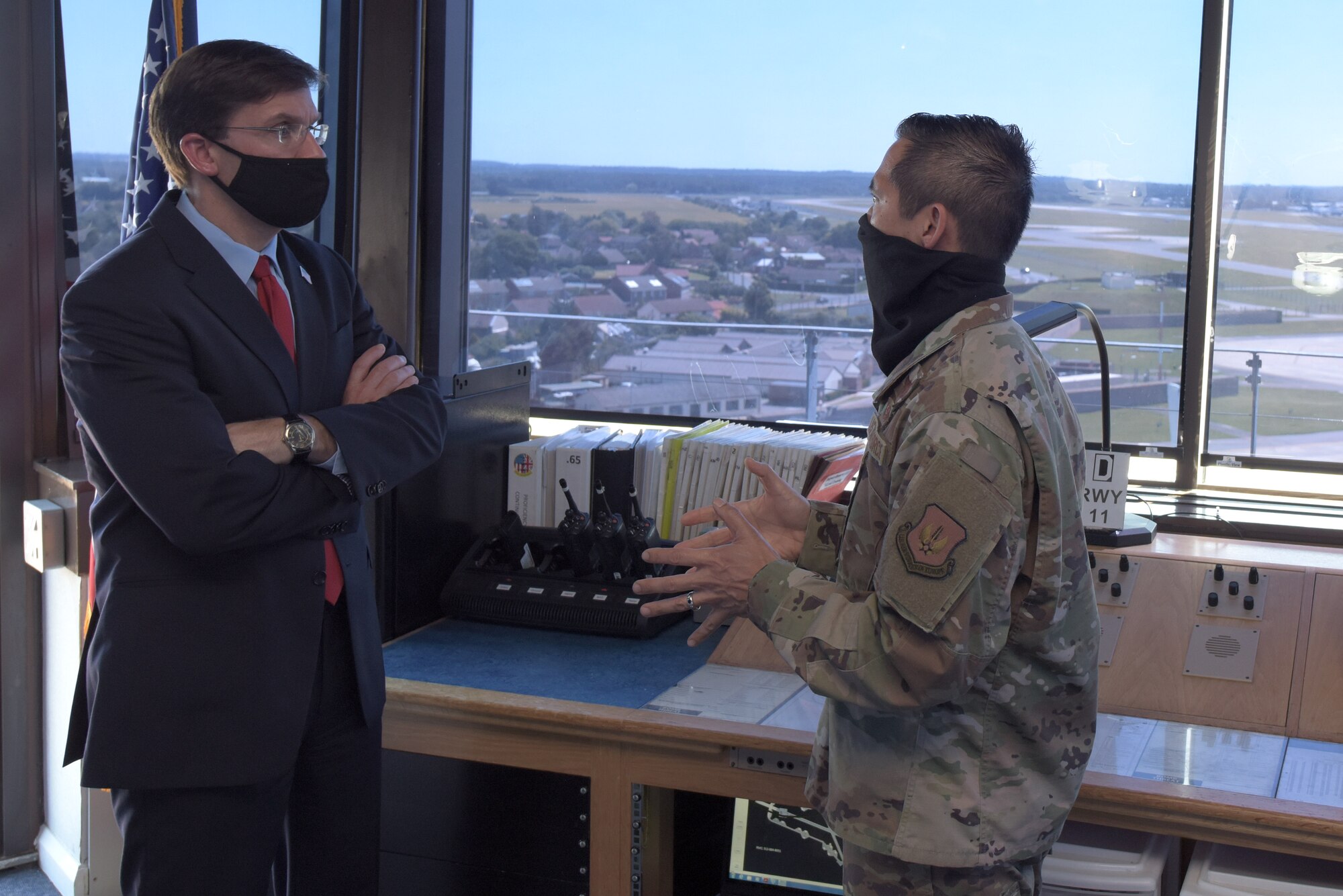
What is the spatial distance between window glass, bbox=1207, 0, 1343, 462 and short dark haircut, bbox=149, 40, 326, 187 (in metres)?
2.28

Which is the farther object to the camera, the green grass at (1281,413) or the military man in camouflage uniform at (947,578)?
the green grass at (1281,413)

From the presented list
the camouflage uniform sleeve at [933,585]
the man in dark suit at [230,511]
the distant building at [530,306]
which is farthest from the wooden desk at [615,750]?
the distant building at [530,306]

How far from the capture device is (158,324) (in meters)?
1.55

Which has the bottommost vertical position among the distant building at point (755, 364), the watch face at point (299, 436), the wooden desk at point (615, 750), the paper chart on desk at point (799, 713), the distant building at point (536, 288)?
the wooden desk at point (615, 750)

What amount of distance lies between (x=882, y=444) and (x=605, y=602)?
4.26 feet

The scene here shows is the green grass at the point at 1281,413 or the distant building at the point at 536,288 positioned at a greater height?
the distant building at the point at 536,288

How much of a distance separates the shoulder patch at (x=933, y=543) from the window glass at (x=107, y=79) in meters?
2.40

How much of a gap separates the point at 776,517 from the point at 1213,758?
937 mm

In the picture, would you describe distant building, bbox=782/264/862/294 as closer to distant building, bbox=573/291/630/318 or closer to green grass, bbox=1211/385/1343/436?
distant building, bbox=573/291/630/318

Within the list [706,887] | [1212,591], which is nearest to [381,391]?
[706,887]

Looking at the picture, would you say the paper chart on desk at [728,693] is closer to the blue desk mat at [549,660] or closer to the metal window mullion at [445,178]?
the blue desk mat at [549,660]

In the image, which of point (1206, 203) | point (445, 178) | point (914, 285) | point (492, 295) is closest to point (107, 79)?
point (445, 178)

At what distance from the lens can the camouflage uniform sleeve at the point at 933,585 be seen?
4.00 feet

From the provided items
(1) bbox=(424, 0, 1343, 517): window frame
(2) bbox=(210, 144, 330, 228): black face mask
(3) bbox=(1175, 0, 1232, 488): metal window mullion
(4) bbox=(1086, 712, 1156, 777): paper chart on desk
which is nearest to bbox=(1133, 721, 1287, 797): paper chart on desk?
(4) bbox=(1086, 712, 1156, 777): paper chart on desk
